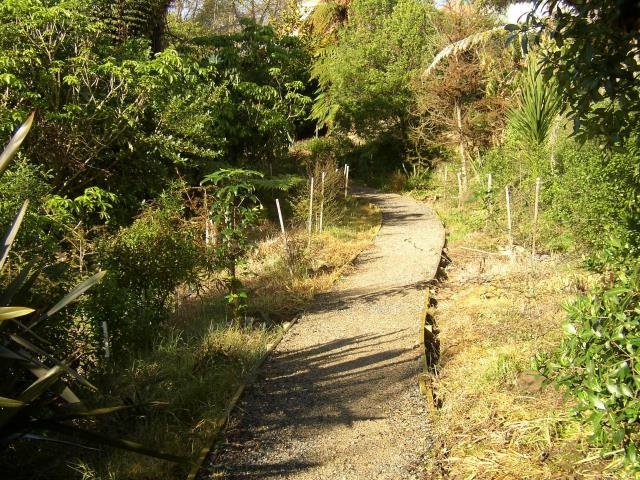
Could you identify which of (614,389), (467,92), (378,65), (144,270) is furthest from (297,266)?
(378,65)

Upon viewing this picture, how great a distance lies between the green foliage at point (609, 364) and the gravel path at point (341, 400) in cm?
161

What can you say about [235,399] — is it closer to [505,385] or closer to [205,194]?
[505,385]

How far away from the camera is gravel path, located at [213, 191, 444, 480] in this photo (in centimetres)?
454

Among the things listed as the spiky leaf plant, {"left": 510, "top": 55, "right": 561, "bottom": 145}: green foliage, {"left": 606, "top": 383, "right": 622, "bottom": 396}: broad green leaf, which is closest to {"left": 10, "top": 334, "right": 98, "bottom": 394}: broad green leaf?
the spiky leaf plant

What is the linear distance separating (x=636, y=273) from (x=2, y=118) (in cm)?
842

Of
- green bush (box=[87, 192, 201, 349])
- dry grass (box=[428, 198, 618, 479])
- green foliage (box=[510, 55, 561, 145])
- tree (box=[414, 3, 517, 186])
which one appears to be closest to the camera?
dry grass (box=[428, 198, 618, 479])

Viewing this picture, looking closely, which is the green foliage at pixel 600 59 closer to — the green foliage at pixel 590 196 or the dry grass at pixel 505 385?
the dry grass at pixel 505 385

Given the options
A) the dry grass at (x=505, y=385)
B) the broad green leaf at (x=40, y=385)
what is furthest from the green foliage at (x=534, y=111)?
the broad green leaf at (x=40, y=385)

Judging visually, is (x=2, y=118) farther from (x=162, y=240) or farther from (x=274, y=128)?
(x=274, y=128)

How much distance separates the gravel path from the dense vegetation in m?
0.42

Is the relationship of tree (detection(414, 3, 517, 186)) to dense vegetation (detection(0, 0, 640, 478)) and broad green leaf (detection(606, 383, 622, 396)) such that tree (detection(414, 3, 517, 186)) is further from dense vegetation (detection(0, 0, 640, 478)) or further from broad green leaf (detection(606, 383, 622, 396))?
broad green leaf (detection(606, 383, 622, 396))

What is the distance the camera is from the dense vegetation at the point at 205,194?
3254mm

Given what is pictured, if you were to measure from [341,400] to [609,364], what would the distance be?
302 centimetres

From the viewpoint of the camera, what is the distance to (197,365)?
6.14m
